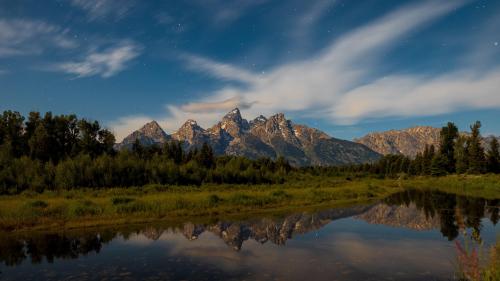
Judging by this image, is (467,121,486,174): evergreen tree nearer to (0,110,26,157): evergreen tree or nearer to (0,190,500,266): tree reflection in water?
(0,190,500,266): tree reflection in water

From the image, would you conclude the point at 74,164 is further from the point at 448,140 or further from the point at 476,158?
the point at 448,140

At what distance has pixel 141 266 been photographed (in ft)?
68.8

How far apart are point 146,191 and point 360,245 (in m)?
41.8

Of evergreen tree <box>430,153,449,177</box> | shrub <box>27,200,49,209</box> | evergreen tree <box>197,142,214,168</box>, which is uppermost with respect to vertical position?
evergreen tree <box>197,142,214,168</box>

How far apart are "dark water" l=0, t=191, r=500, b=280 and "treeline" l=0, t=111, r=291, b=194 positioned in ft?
111

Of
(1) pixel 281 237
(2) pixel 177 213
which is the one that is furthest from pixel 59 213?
(1) pixel 281 237

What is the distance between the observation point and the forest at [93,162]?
60.6 metres

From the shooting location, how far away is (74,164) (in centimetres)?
6344

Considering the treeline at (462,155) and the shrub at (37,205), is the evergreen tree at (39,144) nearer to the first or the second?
the shrub at (37,205)

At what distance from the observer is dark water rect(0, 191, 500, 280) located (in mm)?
19125

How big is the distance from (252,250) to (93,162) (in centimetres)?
5043

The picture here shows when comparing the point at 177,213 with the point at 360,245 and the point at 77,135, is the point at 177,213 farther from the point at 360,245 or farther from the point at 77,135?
the point at 77,135

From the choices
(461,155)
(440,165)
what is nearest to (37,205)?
(461,155)

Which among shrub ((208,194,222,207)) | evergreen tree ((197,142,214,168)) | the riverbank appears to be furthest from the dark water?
evergreen tree ((197,142,214,168))
